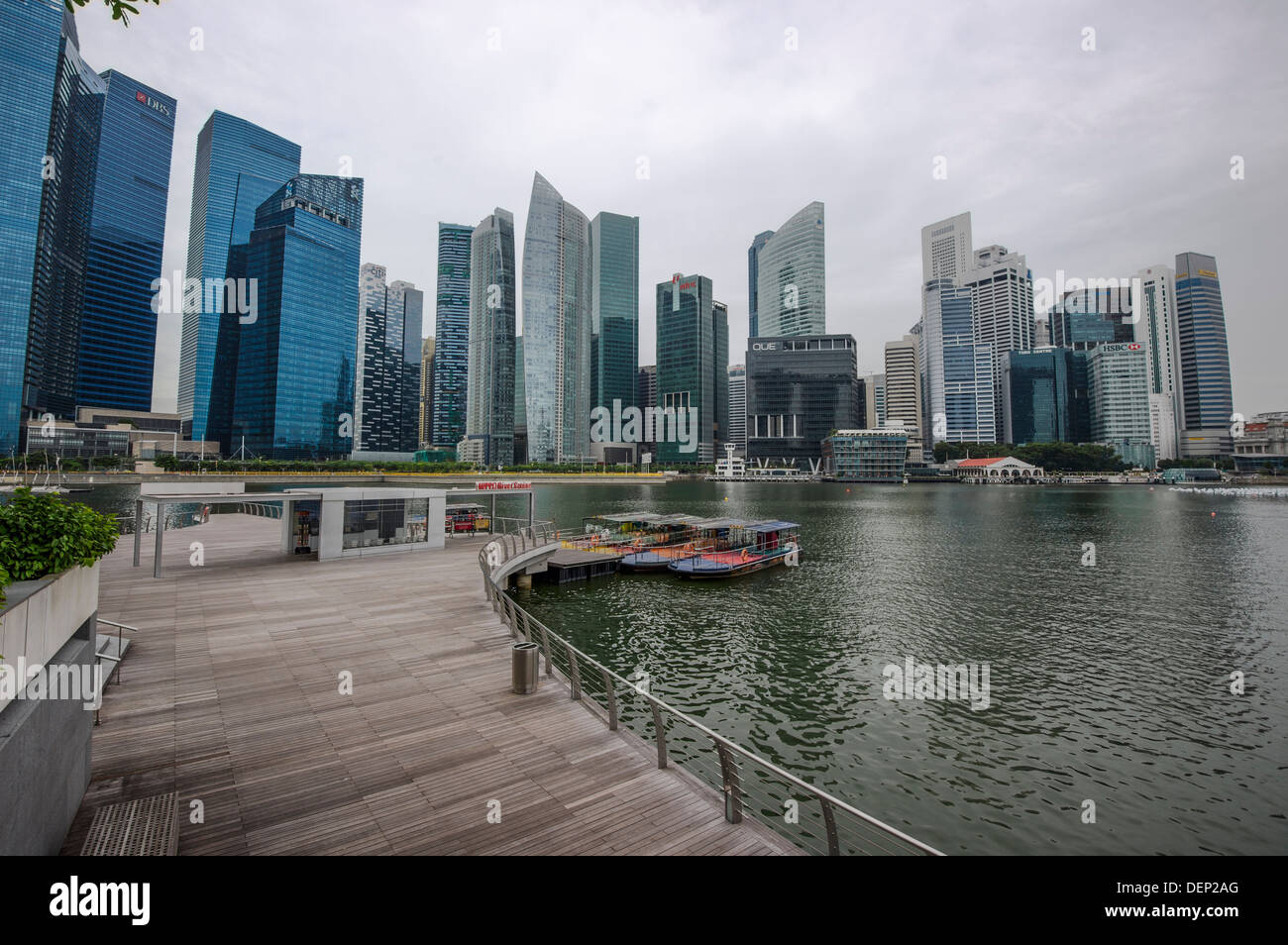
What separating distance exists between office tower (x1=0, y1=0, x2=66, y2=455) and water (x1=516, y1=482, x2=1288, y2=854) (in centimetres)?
22330

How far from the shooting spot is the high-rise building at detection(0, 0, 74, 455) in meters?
157

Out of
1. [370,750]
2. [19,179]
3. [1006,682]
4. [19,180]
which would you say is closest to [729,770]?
[370,750]

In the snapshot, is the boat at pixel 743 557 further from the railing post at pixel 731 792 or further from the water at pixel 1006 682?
the railing post at pixel 731 792

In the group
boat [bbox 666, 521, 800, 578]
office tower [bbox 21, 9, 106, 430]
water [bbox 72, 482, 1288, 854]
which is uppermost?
office tower [bbox 21, 9, 106, 430]

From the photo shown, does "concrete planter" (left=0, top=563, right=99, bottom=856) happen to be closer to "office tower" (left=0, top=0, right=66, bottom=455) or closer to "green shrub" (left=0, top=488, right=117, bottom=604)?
"green shrub" (left=0, top=488, right=117, bottom=604)

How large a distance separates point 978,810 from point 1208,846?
4.54m

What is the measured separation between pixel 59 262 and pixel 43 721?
909ft

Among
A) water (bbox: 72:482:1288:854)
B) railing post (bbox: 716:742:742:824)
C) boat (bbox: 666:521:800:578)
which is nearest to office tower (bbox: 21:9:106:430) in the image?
boat (bbox: 666:521:800:578)

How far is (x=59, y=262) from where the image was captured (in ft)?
609

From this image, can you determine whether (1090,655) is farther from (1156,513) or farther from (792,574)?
(1156,513)

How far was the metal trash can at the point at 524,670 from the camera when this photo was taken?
40.0ft

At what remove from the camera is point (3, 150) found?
514 feet

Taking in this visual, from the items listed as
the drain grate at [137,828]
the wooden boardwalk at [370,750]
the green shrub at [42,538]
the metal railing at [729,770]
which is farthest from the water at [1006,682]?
the green shrub at [42,538]
